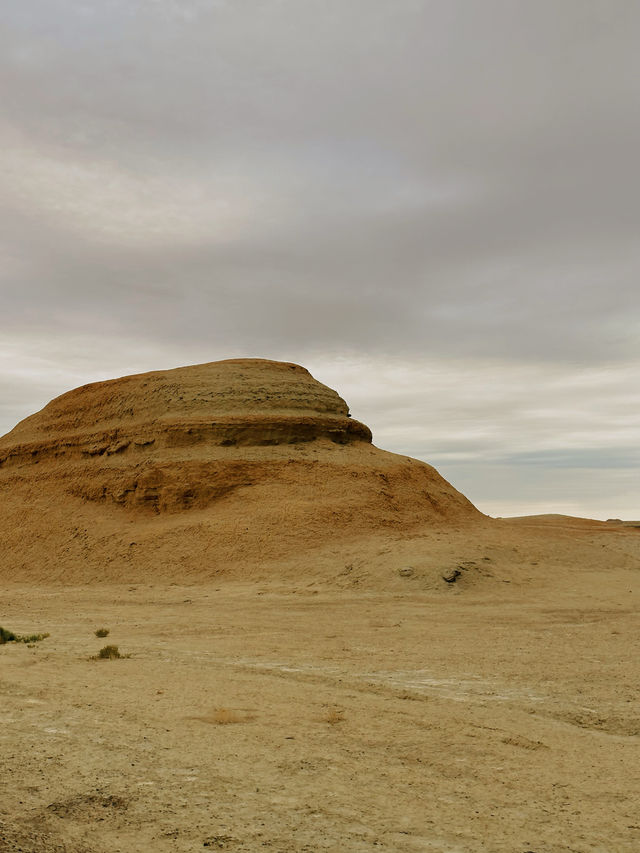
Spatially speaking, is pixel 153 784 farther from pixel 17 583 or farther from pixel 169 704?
pixel 17 583

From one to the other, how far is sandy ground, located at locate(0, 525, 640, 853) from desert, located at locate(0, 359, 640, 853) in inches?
1.2

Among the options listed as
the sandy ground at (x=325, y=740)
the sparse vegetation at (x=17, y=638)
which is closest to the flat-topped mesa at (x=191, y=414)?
the sandy ground at (x=325, y=740)

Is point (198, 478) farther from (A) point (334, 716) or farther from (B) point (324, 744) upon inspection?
(B) point (324, 744)

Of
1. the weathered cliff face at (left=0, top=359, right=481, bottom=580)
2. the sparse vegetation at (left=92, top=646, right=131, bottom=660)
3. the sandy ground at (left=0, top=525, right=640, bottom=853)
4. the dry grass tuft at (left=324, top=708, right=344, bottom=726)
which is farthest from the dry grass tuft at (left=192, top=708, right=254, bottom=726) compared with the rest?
the weathered cliff face at (left=0, top=359, right=481, bottom=580)

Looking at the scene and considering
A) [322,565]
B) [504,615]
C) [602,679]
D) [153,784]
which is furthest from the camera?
[322,565]

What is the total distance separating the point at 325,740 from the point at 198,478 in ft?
75.2

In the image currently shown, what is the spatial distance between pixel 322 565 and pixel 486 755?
54.2ft

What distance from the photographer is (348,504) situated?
26984mm

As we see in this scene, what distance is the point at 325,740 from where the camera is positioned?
6.79 metres

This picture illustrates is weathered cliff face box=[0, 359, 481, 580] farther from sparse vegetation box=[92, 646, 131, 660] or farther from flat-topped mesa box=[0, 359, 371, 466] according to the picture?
sparse vegetation box=[92, 646, 131, 660]

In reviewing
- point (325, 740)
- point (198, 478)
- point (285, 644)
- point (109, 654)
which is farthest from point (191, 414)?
point (325, 740)

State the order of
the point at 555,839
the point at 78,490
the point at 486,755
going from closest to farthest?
the point at 555,839, the point at 486,755, the point at 78,490

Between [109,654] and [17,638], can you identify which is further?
[17,638]

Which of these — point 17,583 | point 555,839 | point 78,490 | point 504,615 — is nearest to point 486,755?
point 555,839
